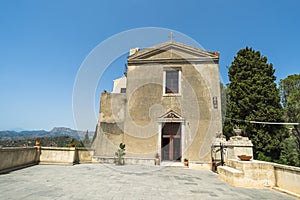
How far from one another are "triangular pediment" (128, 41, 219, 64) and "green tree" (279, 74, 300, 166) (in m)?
9.40

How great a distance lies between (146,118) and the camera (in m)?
12.4

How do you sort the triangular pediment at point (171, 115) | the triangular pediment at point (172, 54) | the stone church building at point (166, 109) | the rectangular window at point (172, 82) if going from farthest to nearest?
1. the triangular pediment at point (172, 54)
2. the rectangular window at point (172, 82)
3. the triangular pediment at point (171, 115)
4. the stone church building at point (166, 109)

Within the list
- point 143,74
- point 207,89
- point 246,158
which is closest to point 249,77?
point 207,89

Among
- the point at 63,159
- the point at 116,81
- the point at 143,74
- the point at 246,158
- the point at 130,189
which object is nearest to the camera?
the point at 130,189

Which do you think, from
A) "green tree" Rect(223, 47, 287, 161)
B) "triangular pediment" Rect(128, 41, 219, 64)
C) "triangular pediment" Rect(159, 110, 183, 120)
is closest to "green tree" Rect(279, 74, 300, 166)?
"green tree" Rect(223, 47, 287, 161)

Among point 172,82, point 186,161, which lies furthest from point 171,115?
point 186,161

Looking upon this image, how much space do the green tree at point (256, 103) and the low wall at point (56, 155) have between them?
10881 mm

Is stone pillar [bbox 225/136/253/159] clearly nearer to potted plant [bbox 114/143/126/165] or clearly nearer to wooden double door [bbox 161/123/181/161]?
wooden double door [bbox 161/123/181/161]

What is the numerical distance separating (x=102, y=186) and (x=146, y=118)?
7.08 meters

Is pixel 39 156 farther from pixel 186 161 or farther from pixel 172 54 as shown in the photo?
pixel 172 54

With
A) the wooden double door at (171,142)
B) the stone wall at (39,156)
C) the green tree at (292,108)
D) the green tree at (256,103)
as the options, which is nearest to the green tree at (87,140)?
the stone wall at (39,156)

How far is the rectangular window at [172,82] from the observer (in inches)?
506

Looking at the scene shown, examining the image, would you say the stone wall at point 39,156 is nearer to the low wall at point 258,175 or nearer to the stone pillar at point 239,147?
the stone pillar at point 239,147

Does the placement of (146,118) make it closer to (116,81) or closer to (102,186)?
(102,186)
